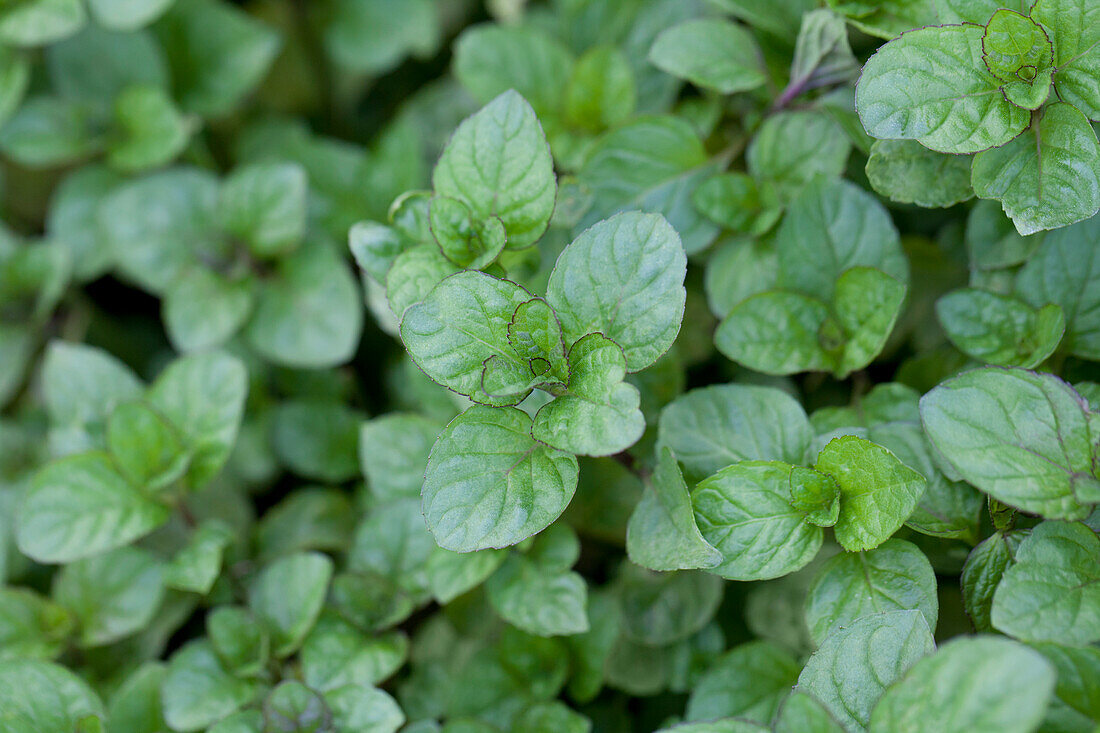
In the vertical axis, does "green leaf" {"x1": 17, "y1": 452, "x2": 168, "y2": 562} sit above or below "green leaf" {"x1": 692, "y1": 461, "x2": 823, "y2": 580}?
below

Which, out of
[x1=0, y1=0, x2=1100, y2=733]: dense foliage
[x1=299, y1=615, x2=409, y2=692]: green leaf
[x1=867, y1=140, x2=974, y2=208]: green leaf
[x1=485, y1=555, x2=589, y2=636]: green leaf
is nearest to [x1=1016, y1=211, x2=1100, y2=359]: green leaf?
[x1=0, y1=0, x2=1100, y2=733]: dense foliage

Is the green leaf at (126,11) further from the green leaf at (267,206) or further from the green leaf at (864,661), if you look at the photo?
the green leaf at (864,661)

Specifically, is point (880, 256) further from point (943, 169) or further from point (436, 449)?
point (436, 449)

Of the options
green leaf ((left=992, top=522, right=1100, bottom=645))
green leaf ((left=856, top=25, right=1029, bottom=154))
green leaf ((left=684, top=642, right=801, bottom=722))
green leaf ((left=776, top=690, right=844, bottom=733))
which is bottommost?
green leaf ((left=684, top=642, right=801, bottom=722))

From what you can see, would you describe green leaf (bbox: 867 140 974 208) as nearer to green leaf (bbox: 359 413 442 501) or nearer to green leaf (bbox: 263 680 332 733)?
green leaf (bbox: 359 413 442 501)

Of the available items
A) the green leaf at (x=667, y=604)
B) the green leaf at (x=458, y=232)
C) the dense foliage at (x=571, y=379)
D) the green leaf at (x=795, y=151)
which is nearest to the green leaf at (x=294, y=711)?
the dense foliage at (x=571, y=379)

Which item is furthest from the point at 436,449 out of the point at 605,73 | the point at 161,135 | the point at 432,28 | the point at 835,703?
the point at 432,28
